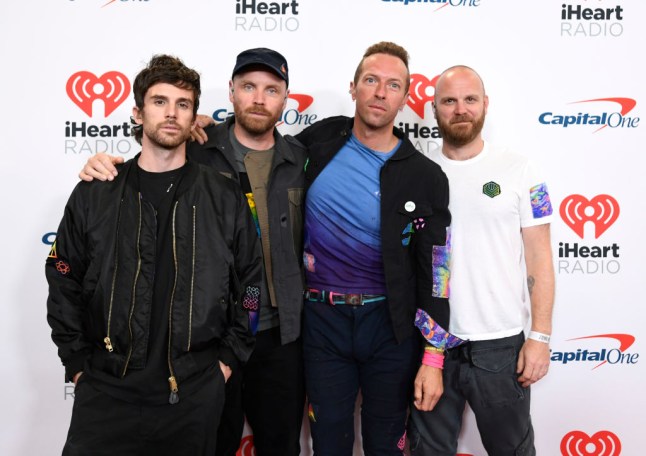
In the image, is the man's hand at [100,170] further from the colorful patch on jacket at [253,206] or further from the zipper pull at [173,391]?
the zipper pull at [173,391]

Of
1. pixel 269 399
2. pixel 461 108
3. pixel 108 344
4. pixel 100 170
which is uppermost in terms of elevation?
pixel 461 108

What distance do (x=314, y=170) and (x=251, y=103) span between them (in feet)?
1.10

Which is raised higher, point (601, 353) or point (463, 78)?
point (463, 78)

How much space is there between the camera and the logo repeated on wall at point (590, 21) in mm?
2414

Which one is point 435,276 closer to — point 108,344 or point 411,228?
point 411,228

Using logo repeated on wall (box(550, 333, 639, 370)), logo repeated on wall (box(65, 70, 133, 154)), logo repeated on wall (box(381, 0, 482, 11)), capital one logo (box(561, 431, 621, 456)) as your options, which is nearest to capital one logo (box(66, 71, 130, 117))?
logo repeated on wall (box(65, 70, 133, 154))

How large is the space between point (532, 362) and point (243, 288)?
3.59ft

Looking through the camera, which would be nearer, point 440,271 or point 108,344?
point 108,344

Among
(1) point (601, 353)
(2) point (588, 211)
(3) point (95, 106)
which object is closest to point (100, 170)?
(3) point (95, 106)

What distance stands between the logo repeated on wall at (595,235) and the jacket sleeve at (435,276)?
970 millimetres

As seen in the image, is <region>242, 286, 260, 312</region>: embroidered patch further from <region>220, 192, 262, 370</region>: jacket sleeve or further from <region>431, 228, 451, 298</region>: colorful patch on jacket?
<region>431, 228, 451, 298</region>: colorful patch on jacket

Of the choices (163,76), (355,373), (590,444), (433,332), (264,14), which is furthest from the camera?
(590,444)

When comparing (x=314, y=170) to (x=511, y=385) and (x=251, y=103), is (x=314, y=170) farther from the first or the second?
(x=511, y=385)

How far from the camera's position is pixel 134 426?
1508mm
